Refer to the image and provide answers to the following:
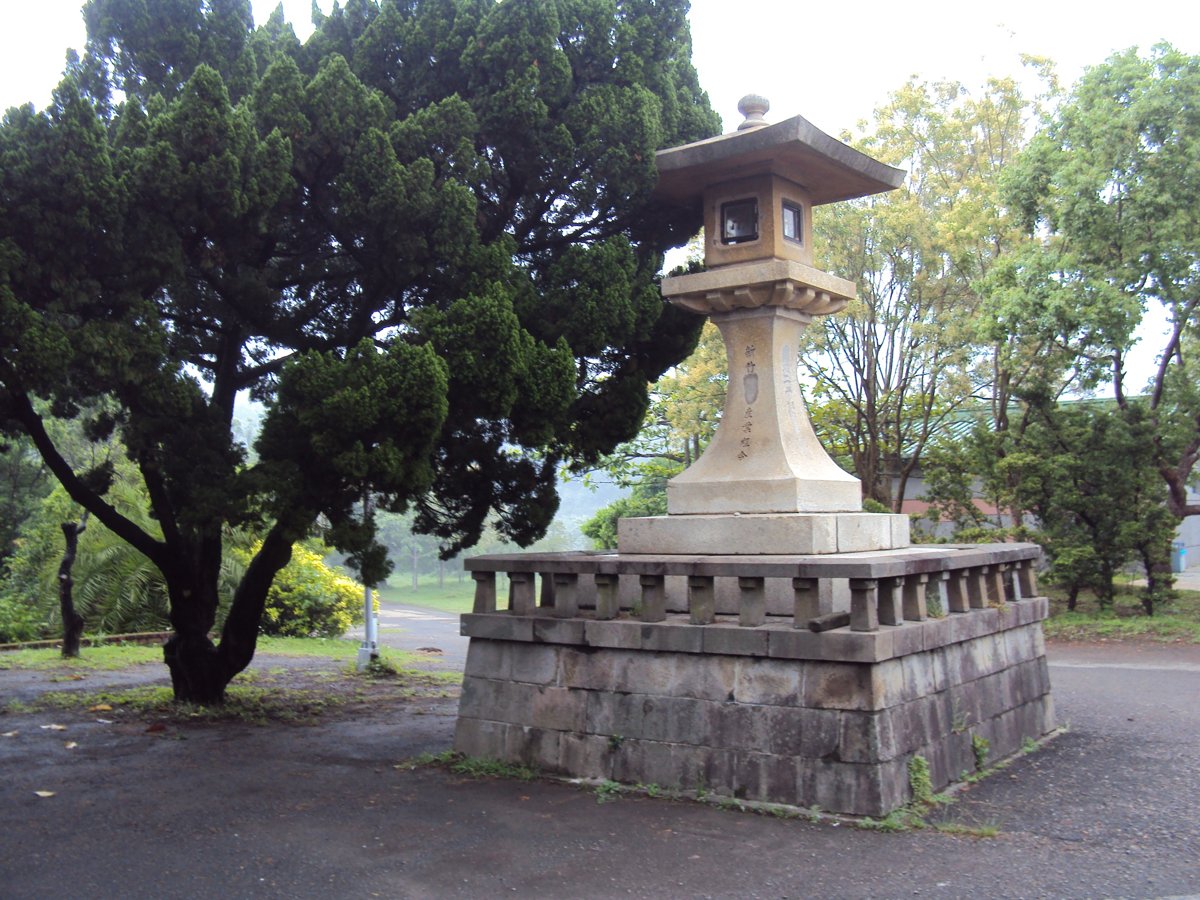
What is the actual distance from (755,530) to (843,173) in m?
2.98

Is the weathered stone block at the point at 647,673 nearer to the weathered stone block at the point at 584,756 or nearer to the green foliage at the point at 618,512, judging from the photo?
the weathered stone block at the point at 584,756

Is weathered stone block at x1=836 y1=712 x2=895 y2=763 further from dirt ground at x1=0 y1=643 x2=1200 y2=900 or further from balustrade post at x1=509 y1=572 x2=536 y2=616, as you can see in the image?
balustrade post at x1=509 y1=572 x2=536 y2=616

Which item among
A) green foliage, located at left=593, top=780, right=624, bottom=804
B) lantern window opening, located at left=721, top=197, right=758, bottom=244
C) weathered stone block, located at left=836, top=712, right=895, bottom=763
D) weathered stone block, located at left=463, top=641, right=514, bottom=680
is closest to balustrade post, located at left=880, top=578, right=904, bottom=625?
weathered stone block, located at left=836, top=712, right=895, bottom=763

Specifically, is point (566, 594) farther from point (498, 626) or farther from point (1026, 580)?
point (1026, 580)

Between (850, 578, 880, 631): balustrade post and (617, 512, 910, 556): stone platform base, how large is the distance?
103 centimetres

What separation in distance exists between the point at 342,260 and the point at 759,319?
347 cm

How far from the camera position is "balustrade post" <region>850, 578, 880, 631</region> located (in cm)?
607

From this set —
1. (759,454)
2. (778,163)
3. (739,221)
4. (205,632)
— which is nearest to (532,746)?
(759,454)

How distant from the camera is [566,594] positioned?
A: 7.34m

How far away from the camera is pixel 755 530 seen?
738 centimetres

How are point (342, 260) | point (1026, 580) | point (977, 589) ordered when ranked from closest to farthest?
point (977, 589)
point (1026, 580)
point (342, 260)

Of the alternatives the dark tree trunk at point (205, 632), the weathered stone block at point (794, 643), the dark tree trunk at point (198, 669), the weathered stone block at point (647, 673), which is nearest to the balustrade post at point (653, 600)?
the weathered stone block at point (647, 673)

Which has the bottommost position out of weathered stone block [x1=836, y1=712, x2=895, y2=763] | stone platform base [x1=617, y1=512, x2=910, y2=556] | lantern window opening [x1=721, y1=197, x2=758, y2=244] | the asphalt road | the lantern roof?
the asphalt road

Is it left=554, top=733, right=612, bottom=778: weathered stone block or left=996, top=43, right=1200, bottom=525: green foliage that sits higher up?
left=996, top=43, right=1200, bottom=525: green foliage
